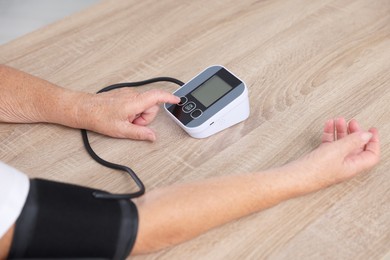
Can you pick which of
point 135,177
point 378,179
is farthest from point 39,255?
point 378,179

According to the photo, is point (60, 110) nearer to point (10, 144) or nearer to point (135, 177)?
point (10, 144)

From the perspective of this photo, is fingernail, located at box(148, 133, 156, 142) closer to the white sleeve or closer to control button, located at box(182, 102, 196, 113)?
control button, located at box(182, 102, 196, 113)

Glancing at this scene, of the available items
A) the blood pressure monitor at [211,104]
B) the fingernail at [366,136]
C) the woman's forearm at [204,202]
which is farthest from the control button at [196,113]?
the fingernail at [366,136]

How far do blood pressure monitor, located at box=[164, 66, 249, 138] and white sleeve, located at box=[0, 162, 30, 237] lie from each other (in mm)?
345

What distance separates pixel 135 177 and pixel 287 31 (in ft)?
1.82

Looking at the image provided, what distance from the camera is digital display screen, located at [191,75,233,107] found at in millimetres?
1067

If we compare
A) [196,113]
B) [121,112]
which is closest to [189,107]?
[196,113]

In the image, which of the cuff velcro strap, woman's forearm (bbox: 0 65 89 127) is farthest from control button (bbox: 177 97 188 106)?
the cuff velcro strap

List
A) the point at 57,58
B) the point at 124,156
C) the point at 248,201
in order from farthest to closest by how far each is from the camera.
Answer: the point at 57,58, the point at 124,156, the point at 248,201

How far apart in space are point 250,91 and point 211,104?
0.43 feet

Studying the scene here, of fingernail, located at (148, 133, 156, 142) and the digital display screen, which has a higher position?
the digital display screen

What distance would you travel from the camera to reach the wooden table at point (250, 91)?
0.89 m

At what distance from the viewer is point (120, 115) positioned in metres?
1.06

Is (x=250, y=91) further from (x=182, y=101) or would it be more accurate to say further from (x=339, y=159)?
(x=339, y=159)
